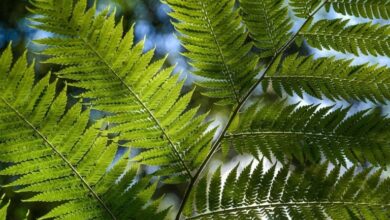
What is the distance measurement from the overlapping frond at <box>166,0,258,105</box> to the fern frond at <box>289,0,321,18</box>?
208 mm

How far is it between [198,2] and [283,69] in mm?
297

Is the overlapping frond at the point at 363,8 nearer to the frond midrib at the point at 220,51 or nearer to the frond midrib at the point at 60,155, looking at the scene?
the frond midrib at the point at 220,51

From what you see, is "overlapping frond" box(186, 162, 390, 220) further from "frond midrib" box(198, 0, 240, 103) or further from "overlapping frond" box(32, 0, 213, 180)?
"frond midrib" box(198, 0, 240, 103)

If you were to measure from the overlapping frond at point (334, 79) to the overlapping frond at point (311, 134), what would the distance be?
0.10 metres

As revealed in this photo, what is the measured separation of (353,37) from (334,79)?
0.52 ft

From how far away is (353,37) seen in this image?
4.24 ft

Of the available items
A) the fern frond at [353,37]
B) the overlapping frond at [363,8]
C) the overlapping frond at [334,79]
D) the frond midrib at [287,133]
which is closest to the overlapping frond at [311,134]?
the frond midrib at [287,133]

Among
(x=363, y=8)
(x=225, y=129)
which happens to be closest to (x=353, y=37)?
(x=363, y=8)

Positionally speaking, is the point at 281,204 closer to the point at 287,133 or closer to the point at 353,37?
the point at 287,133

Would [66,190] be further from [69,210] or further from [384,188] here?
[384,188]

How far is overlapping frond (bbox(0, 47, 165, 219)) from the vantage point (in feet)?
2.86

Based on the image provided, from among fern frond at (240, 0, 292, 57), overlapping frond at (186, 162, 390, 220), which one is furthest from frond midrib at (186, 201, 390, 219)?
fern frond at (240, 0, 292, 57)

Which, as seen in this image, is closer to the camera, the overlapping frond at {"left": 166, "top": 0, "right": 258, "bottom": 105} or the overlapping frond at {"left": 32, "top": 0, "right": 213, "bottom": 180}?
the overlapping frond at {"left": 32, "top": 0, "right": 213, "bottom": 180}

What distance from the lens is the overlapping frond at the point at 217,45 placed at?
114cm
